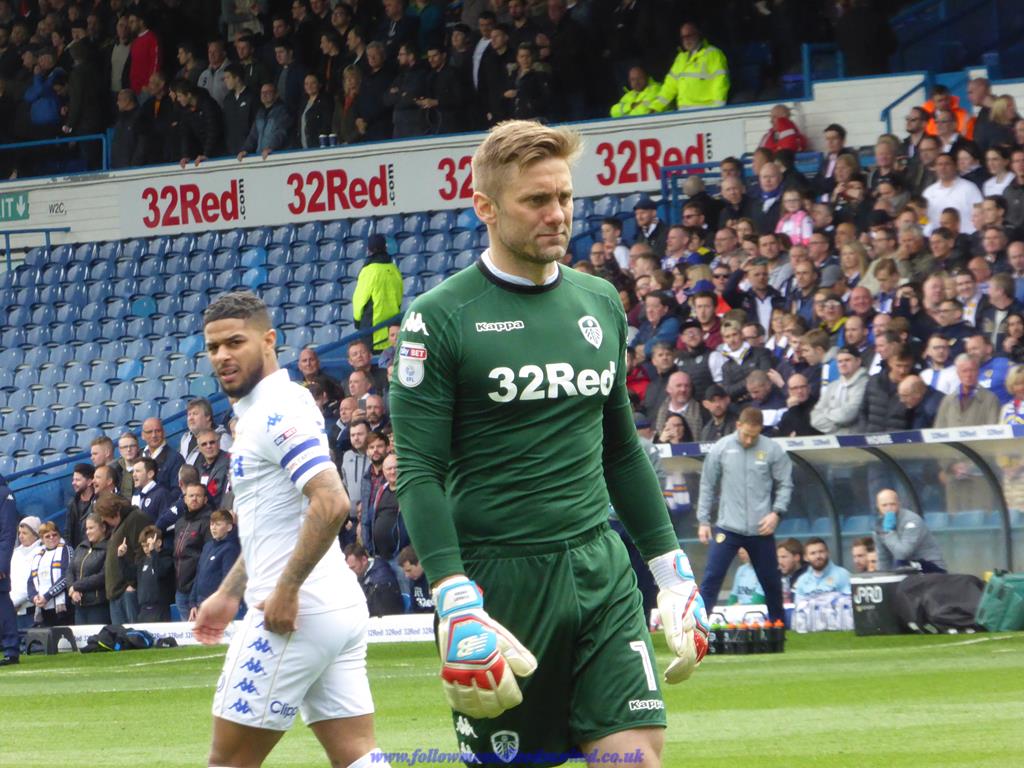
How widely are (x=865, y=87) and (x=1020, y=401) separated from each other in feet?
25.5

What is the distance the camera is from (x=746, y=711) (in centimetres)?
1092

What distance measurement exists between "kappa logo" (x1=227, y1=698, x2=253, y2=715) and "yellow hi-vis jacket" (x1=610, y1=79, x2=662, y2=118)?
18559 millimetres

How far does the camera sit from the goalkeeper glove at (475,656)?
14.3ft

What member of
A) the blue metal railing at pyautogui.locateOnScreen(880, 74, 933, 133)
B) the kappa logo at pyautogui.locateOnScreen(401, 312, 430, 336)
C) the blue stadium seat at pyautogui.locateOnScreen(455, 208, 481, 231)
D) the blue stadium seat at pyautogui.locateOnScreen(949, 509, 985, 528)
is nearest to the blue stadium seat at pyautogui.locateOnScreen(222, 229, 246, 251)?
the blue stadium seat at pyautogui.locateOnScreen(455, 208, 481, 231)

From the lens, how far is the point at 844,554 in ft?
54.7

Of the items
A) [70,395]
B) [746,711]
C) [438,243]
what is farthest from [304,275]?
[746,711]

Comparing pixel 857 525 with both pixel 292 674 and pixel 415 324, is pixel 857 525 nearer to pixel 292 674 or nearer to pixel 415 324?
pixel 292 674

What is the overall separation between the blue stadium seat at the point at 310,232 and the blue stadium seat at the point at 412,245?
177 centimetres

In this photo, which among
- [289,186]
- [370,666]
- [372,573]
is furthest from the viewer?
[289,186]

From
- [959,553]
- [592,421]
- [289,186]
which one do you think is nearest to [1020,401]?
[959,553]

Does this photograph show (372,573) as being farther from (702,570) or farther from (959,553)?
(959,553)

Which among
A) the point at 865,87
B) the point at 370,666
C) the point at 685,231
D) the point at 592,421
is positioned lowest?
the point at 370,666

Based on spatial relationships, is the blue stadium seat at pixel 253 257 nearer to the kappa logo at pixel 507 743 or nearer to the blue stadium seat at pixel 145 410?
the blue stadium seat at pixel 145 410

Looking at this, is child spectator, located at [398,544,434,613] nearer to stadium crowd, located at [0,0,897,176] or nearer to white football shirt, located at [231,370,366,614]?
stadium crowd, located at [0,0,897,176]
